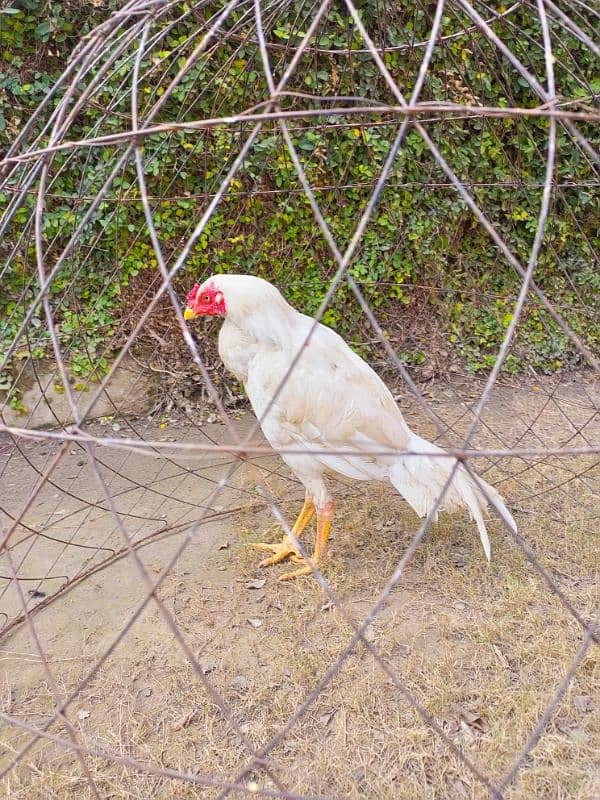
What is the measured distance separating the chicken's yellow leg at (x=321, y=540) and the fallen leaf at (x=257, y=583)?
0.09 m

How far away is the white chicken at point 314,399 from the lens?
8.09 ft

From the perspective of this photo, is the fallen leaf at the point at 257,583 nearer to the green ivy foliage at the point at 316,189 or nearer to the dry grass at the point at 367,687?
the dry grass at the point at 367,687

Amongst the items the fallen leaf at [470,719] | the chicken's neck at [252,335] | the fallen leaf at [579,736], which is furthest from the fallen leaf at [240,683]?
the chicken's neck at [252,335]

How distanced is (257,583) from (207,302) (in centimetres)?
135

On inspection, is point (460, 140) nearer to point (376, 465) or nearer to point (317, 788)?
point (376, 465)

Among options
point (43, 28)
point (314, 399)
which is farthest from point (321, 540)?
point (43, 28)

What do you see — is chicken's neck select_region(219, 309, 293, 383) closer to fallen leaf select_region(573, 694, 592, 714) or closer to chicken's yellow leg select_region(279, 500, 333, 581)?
chicken's yellow leg select_region(279, 500, 333, 581)

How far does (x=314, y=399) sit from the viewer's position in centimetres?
247

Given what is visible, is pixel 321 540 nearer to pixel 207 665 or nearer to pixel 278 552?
pixel 278 552

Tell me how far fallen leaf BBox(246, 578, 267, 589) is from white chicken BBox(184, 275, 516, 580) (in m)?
0.51

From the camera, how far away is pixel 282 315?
99.0 inches

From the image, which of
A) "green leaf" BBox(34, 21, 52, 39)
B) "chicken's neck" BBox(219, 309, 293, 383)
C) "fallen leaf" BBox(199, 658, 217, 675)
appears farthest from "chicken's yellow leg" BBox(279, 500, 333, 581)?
"green leaf" BBox(34, 21, 52, 39)

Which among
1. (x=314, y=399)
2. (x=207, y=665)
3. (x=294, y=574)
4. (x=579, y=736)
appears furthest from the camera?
(x=294, y=574)

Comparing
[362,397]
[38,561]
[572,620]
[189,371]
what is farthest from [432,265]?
[38,561]
